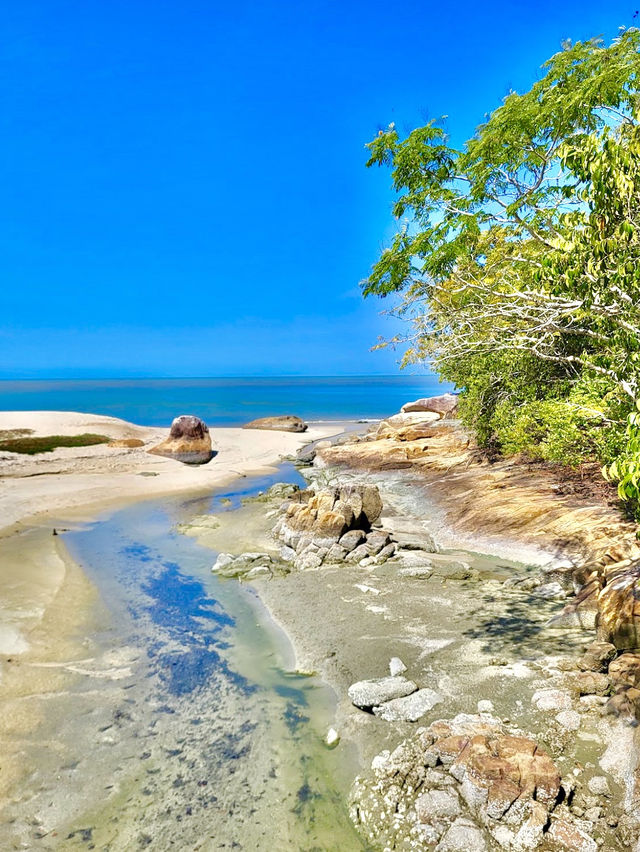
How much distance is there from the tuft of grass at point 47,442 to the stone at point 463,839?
36605mm

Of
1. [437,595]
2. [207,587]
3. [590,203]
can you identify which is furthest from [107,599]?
[590,203]

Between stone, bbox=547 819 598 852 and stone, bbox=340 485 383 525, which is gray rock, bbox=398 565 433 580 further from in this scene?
stone, bbox=547 819 598 852

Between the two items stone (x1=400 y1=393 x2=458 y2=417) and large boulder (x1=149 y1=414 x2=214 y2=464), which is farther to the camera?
stone (x1=400 y1=393 x2=458 y2=417)

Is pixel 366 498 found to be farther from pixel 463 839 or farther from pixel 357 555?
pixel 463 839

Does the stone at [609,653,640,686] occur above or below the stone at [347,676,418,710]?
above

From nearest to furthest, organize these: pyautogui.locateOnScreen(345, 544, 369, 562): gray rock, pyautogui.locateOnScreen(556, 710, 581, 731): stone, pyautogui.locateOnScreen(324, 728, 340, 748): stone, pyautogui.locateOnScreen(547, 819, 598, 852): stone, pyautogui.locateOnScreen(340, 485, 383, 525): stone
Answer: pyautogui.locateOnScreen(547, 819, 598, 852): stone
pyautogui.locateOnScreen(556, 710, 581, 731): stone
pyautogui.locateOnScreen(324, 728, 340, 748): stone
pyautogui.locateOnScreen(345, 544, 369, 562): gray rock
pyautogui.locateOnScreen(340, 485, 383, 525): stone

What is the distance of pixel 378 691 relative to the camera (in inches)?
308

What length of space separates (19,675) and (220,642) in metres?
3.89

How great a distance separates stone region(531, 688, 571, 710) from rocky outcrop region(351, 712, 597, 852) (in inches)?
34.2

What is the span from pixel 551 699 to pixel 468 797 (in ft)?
8.18

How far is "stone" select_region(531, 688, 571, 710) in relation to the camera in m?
6.98

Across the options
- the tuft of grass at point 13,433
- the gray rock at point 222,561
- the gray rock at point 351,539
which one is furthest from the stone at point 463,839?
the tuft of grass at point 13,433

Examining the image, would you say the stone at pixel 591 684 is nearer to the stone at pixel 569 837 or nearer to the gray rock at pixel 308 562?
the stone at pixel 569 837

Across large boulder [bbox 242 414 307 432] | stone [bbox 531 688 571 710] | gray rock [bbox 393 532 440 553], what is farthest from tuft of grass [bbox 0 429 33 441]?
stone [bbox 531 688 571 710]
